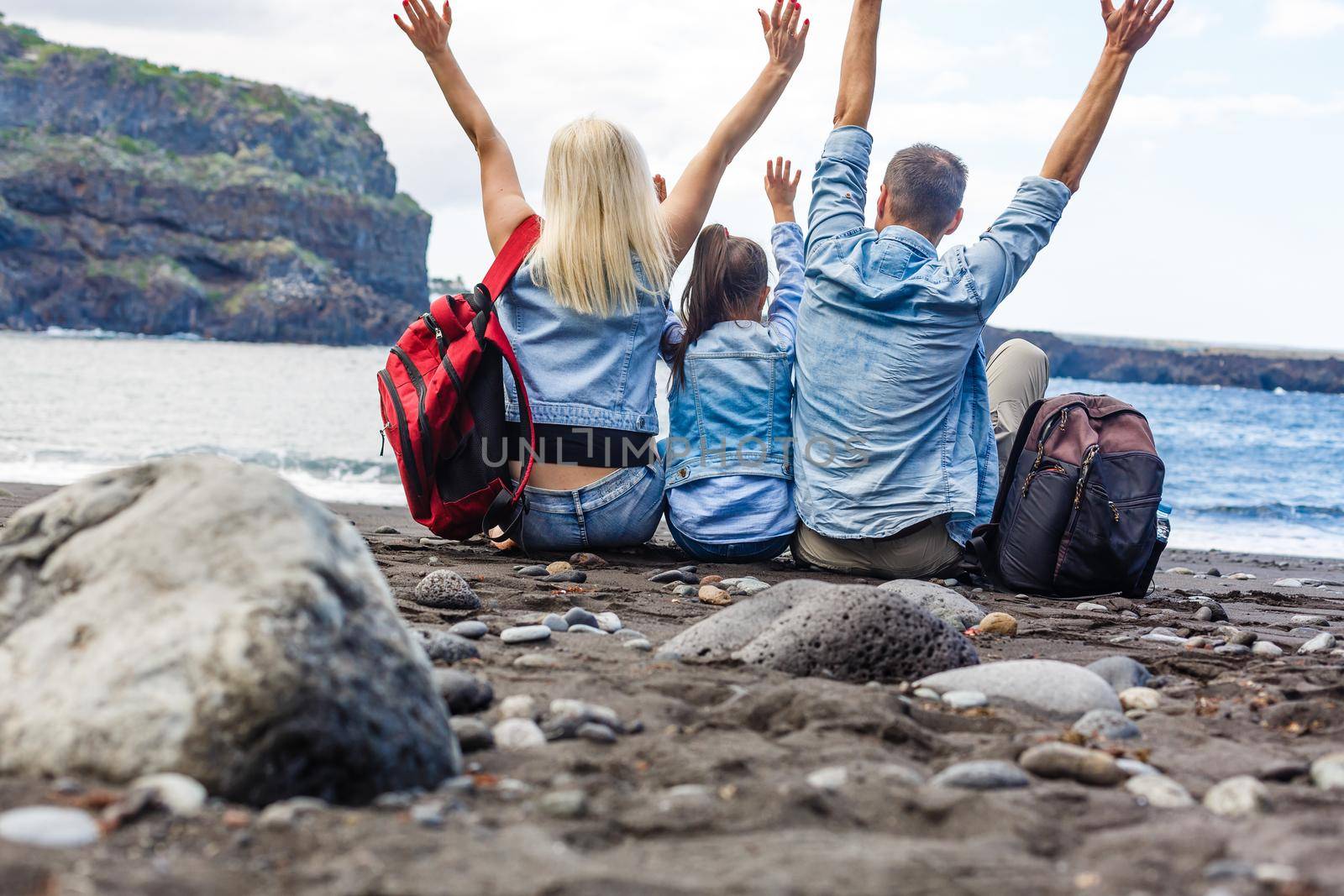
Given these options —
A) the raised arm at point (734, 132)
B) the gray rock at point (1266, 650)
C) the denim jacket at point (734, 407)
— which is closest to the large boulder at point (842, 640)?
the gray rock at point (1266, 650)

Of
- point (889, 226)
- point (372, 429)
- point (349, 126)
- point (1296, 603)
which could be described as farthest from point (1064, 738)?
point (349, 126)

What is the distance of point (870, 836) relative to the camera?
1642 mm

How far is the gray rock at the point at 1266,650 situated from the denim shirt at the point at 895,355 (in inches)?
47.1

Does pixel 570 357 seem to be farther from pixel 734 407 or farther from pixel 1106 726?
pixel 1106 726

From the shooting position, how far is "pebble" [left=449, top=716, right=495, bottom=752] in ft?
6.64

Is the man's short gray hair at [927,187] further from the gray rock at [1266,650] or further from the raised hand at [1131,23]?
the gray rock at [1266,650]

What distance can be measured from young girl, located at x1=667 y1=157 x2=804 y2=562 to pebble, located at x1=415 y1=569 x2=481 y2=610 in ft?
4.58

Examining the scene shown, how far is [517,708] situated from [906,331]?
256 centimetres

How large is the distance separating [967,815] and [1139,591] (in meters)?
3.00

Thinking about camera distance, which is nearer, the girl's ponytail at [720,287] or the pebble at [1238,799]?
the pebble at [1238,799]

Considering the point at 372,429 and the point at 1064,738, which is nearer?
the point at 1064,738

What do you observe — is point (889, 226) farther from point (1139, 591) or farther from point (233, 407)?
point (233, 407)

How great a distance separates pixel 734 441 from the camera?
4.64m

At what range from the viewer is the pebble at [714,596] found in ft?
12.6
